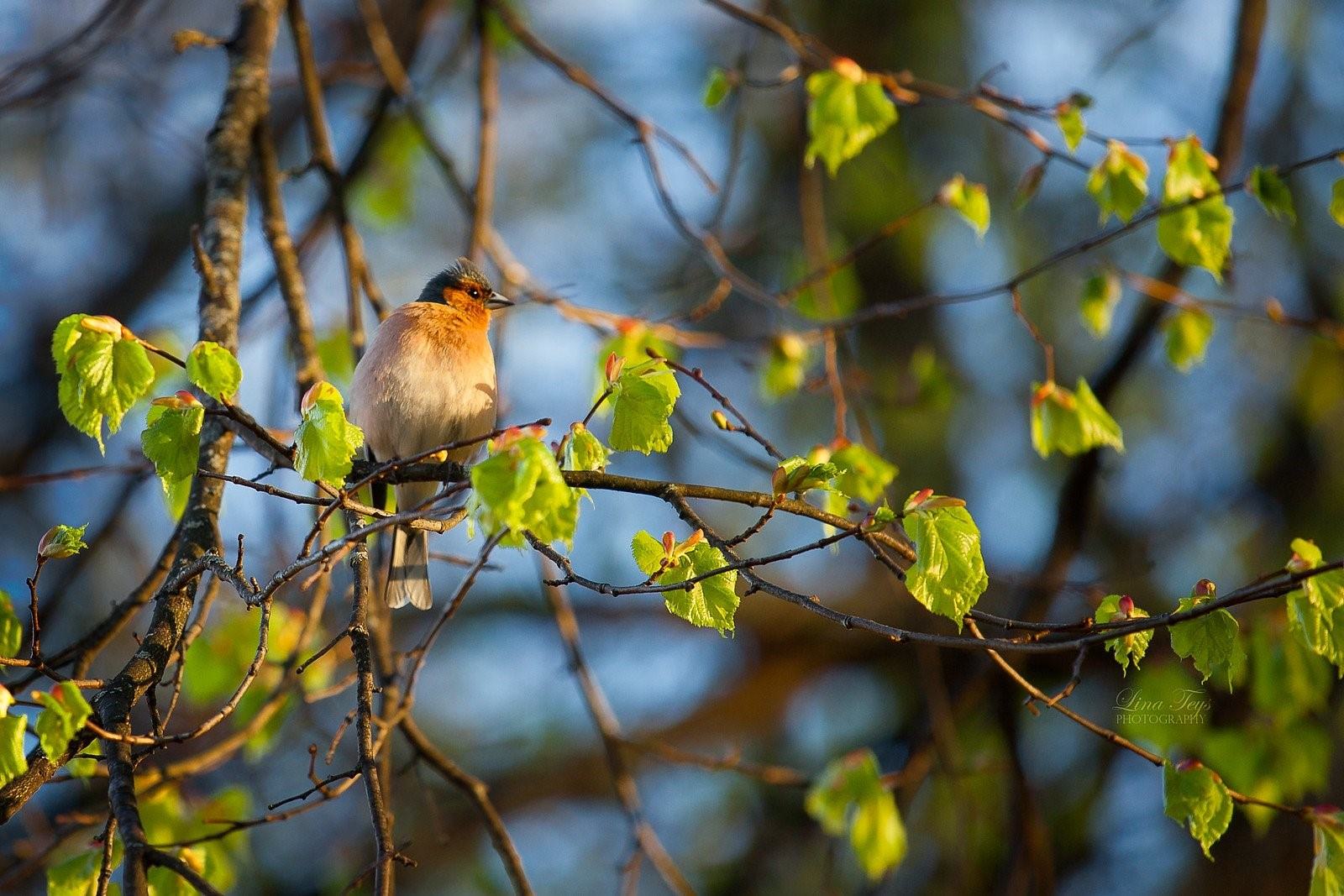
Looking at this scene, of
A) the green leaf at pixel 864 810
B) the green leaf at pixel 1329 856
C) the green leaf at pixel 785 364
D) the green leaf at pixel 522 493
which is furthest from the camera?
the green leaf at pixel 785 364

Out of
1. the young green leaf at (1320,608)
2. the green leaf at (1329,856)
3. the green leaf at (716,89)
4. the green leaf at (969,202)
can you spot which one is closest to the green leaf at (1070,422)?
the green leaf at (969,202)

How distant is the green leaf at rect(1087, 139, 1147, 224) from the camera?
361 cm

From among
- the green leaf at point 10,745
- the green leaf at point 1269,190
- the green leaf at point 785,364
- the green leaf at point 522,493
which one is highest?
the green leaf at point 785,364

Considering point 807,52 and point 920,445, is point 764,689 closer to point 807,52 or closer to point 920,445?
point 920,445

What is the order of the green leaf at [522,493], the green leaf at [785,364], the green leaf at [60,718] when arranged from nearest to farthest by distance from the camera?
the green leaf at [522,493]
the green leaf at [60,718]
the green leaf at [785,364]

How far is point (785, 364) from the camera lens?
15.1 feet

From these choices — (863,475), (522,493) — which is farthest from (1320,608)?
(522,493)

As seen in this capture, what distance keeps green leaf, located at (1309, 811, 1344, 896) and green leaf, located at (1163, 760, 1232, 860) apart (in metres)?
0.24

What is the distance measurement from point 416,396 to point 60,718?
203 cm

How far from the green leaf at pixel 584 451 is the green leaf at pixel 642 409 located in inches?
3.4

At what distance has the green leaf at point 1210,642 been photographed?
7.97 ft

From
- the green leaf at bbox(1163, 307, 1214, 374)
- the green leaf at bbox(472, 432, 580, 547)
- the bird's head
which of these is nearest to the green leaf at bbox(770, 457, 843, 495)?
the green leaf at bbox(472, 432, 580, 547)

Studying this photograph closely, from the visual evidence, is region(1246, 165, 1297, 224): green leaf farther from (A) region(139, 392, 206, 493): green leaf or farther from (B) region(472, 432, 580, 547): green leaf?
(A) region(139, 392, 206, 493): green leaf

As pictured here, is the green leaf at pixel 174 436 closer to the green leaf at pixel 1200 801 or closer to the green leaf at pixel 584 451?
the green leaf at pixel 584 451
